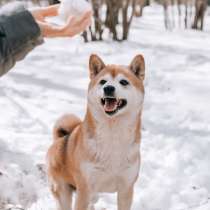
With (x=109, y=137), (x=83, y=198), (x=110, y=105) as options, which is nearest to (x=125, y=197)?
(x=83, y=198)

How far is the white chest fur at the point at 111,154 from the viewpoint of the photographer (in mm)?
3326

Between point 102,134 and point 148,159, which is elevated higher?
point 102,134

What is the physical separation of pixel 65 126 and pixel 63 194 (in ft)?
1.43

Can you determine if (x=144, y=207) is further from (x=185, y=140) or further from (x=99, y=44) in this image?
(x=99, y=44)

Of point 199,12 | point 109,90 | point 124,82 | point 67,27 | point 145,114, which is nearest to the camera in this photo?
point 67,27

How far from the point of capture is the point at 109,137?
3.33 m

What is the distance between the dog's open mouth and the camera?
3172mm

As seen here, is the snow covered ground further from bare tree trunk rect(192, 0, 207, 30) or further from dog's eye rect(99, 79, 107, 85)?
dog's eye rect(99, 79, 107, 85)

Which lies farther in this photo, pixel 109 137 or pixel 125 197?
pixel 125 197

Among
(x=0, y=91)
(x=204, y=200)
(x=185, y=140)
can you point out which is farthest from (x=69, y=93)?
(x=204, y=200)

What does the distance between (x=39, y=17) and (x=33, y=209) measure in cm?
173

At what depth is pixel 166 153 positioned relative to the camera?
5.03m

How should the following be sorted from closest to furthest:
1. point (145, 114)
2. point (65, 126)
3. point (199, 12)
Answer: point (65, 126), point (145, 114), point (199, 12)

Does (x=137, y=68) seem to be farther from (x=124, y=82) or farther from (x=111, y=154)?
(x=111, y=154)
